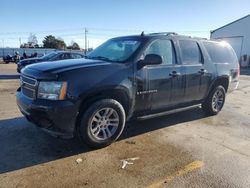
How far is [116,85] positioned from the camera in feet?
15.4

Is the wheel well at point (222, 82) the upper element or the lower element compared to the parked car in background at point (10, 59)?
upper

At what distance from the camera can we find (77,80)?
4.29m

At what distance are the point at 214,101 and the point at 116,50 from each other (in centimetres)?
305

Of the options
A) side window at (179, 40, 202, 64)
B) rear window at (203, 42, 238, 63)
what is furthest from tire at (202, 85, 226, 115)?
side window at (179, 40, 202, 64)

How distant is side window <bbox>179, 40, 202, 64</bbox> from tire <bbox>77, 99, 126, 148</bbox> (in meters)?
2.03

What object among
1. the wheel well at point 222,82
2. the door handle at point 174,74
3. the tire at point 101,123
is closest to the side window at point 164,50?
the door handle at point 174,74

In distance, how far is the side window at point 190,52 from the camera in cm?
595

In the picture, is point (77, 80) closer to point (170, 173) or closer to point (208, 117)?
point (170, 173)

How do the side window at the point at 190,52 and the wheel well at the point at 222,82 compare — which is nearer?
the side window at the point at 190,52

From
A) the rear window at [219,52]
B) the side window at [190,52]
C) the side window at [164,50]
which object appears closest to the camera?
the side window at [164,50]

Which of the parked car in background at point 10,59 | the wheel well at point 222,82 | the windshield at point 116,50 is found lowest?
the parked car in background at point 10,59

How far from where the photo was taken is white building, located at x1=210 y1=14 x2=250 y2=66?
3531 cm

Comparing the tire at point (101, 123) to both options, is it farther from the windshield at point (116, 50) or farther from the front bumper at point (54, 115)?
the windshield at point (116, 50)

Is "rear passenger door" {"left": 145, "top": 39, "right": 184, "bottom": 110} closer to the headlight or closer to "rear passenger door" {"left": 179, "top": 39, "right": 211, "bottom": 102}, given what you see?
"rear passenger door" {"left": 179, "top": 39, "right": 211, "bottom": 102}
